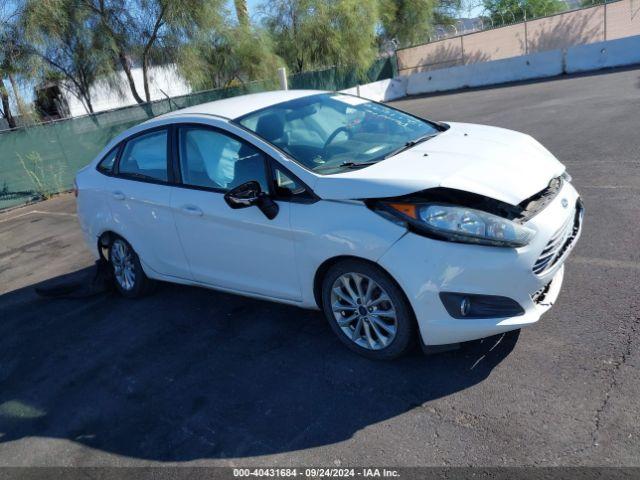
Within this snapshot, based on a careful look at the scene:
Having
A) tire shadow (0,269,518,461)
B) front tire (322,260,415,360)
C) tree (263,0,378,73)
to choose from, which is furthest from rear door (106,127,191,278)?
tree (263,0,378,73)

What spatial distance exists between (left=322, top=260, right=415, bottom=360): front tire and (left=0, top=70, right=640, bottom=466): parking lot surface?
0.15 meters

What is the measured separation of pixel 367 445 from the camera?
10.0ft

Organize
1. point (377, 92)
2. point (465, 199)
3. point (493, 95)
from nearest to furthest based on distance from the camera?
point (465, 199), point (493, 95), point (377, 92)

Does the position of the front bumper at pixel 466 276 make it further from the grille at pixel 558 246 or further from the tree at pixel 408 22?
the tree at pixel 408 22

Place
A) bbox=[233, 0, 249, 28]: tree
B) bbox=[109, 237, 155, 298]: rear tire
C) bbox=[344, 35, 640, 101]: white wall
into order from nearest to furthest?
bbox=[109, 237, 155, 298]: rear tire < bbox=[344, 35, 640, 101]: white wall < bbox=[233, 0, 249, 28]: tree

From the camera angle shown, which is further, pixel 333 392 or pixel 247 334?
pixel 247 334

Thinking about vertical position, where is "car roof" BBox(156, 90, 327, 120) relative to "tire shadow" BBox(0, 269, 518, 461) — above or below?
above

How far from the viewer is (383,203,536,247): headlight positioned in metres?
3.21

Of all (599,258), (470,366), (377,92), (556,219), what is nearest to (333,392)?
(470,366)

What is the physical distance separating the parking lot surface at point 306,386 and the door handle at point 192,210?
3.21ft

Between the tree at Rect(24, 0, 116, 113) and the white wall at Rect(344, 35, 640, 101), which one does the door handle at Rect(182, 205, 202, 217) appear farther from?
the white wall at Rect(344, 35, 640, 101)

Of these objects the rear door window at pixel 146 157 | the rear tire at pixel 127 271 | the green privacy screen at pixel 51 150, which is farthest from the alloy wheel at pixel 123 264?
the green privacy screen at pixel 51 150

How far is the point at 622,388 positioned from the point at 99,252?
15.9 ft

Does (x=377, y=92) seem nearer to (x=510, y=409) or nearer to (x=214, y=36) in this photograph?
(x=214, y=36)
